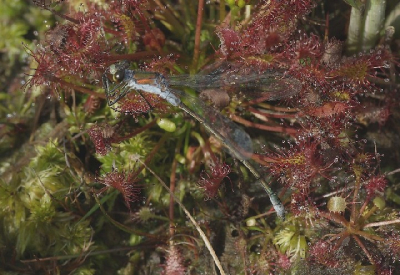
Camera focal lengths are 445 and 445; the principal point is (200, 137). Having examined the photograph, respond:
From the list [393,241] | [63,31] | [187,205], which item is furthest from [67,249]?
[393,241]

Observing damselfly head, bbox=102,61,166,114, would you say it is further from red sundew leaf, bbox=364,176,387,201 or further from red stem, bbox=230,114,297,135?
red sundew leaf, bbox=364,176,387,201

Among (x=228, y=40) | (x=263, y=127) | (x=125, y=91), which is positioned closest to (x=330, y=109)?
(x=263, y=127)

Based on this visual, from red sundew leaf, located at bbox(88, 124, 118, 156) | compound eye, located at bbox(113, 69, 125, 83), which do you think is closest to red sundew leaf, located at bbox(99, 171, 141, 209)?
red sundew leaf, located at bbox(88, 124, 118, 156)

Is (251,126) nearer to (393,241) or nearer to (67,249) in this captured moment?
(393,241)

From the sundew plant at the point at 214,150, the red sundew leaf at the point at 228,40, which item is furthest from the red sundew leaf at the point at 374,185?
the red sundew leaf at the point at 228,40

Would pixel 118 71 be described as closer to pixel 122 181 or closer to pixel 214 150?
pixel 122 181

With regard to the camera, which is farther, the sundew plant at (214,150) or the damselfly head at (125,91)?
the sundew plant at (214,150)

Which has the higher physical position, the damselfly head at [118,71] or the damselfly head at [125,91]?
the damselfly head at [118,71]

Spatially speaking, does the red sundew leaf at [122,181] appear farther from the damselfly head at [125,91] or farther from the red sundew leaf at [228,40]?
the red sundew leaf at [228,40]
